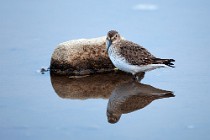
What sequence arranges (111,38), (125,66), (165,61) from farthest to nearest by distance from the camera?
(111,38) < (125,66) < (165,61)

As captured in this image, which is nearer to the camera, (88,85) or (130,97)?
(130,97)

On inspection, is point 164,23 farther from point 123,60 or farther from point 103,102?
point 103,102

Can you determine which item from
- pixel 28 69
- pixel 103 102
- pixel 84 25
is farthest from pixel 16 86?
pixel 84 25

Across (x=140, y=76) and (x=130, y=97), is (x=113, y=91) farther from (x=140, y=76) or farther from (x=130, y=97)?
(x=140, y=76)

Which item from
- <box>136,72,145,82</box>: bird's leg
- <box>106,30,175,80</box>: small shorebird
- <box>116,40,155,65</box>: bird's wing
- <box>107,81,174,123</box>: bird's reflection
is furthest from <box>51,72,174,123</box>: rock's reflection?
<box>116,40,155,65</box>: bird's wing

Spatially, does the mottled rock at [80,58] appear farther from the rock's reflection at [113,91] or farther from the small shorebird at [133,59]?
the small shorebird at [133,59]

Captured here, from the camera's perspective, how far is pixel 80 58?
1084 cm

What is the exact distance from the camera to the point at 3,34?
1255cm

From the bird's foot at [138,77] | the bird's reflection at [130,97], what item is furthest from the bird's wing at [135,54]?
the bird's reflection at [130,97]

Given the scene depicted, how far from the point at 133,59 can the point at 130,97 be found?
1.15 m

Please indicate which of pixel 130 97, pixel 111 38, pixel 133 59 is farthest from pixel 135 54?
pixel 130 97

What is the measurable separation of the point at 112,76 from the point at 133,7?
11.6 feet

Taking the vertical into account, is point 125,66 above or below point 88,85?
above

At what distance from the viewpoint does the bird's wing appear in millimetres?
10508
